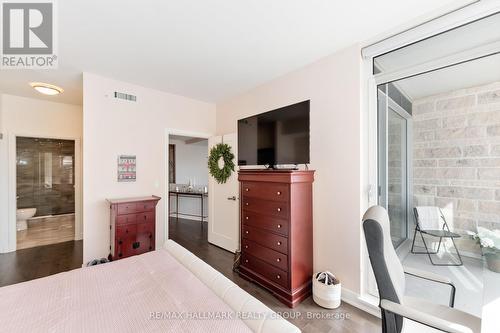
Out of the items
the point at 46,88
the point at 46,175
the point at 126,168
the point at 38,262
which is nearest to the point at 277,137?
the point at 126,168

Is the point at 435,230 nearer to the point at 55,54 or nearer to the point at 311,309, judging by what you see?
the point at 311,309

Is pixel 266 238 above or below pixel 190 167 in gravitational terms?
below

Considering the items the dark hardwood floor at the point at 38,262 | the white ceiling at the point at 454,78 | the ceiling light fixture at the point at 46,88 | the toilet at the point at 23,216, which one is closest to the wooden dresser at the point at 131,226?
the dark hardwood floor at the point at 38,262

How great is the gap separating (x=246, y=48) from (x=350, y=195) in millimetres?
1935

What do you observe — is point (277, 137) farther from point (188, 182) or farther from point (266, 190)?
point (188, 182)

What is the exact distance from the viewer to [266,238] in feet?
7.99

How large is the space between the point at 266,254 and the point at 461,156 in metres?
2.19

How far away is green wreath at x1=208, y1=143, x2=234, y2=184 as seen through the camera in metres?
3.65

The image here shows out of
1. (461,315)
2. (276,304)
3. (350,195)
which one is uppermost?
(350,195)

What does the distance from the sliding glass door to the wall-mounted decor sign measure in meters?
3.31

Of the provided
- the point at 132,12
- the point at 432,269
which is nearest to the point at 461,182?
the point at 432,269

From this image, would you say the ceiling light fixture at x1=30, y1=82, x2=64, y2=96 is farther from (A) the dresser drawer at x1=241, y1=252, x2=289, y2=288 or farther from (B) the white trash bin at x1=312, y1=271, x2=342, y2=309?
(B) the white trash bin at x1=312, y1=271, x2=342, y2=309

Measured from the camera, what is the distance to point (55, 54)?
2.35m

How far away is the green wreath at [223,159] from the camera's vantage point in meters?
3.65
